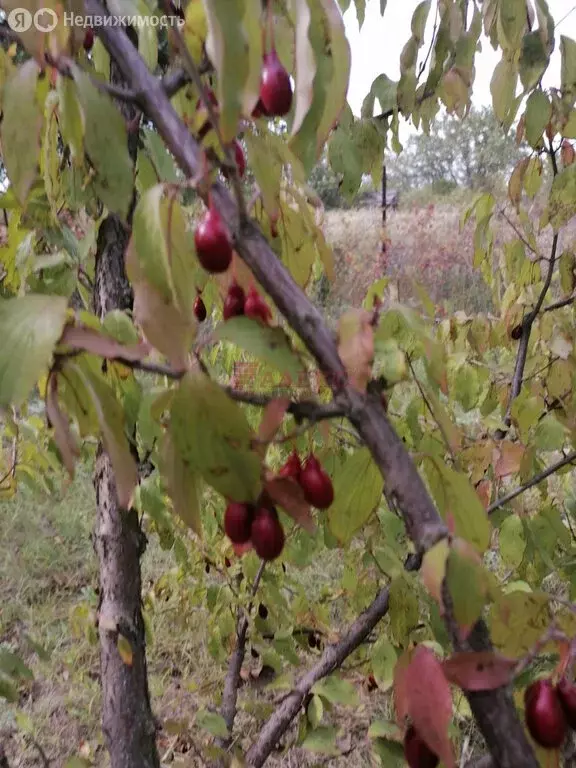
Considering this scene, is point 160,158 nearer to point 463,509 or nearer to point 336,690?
point 463,509

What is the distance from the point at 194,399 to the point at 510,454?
634 mm

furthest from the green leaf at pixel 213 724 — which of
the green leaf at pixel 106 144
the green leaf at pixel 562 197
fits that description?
the green leaf at pixel 562 197

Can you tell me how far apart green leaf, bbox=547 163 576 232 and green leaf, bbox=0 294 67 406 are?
82cm

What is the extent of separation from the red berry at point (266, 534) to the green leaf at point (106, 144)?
0.22m

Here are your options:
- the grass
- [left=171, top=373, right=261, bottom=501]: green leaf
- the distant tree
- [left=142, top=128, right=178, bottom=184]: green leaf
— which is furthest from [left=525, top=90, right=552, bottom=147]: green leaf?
the distant tree

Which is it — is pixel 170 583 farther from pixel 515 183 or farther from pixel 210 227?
pixel 210 227

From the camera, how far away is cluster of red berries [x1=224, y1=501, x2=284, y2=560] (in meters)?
0.44

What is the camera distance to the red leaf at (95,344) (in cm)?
37

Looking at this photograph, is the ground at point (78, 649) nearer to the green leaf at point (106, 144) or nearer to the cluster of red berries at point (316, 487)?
the cluster of red berries at point (316, 487)

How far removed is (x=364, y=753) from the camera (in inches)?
71.0

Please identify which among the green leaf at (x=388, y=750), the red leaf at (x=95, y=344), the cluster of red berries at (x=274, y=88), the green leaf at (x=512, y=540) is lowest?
the green leaf at (x=388, y=750)

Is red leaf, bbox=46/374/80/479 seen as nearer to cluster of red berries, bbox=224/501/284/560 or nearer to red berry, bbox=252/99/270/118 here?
cluster of red berries, bbox=224/501/284/560

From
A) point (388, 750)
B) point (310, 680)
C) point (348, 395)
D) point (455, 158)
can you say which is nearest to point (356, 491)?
point (348, 395)

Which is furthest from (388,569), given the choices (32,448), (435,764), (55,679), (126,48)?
(55,679)
